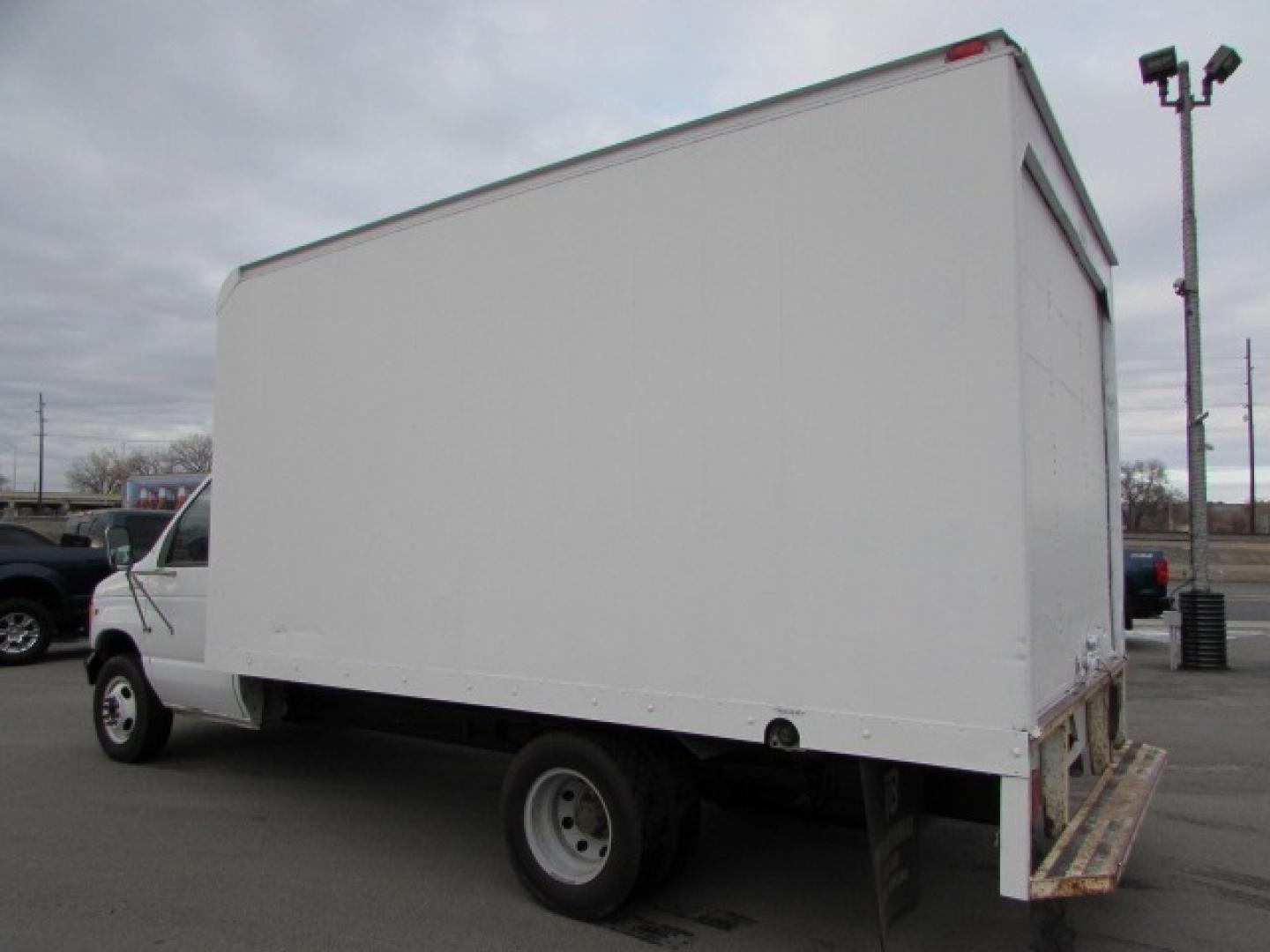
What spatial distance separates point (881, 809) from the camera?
11.4 ft

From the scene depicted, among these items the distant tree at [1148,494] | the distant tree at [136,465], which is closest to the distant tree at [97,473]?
the distant tree at [136,465]

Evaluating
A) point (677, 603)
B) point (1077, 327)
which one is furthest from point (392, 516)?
point (1077, 327)

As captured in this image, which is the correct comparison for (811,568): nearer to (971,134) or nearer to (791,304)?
(791,304)

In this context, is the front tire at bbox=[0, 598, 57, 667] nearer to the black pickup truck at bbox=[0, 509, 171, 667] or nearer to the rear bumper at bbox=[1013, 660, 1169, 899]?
the black pickup truck at bbox=[0, 509, 171, 667]

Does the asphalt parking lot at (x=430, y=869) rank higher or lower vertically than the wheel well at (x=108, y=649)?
lower

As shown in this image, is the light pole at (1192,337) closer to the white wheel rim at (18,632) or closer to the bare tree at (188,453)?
the white wheel rim at (18,632)

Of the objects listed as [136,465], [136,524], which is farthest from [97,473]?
[136,524]

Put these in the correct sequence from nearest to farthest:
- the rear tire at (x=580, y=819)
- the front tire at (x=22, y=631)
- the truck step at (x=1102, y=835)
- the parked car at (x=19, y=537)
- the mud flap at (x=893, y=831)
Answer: the truck step at (x=1102, y=835)
the mud flap at (x=893, y=831)
the rear tire at (x=580, y=819)
the front tire at (x=22, y=631)
the parked car at (x=19, y=537)

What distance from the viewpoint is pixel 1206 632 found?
1095cm

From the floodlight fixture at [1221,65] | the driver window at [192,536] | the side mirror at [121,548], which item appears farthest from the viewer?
the floodlight fixture at [1221,65]

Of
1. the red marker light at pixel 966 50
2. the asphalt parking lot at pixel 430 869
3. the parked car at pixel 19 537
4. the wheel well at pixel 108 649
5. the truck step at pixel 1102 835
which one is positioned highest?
the red marker light at pixel 966 50

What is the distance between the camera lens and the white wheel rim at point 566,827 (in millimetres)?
4219

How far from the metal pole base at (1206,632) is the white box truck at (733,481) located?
6885 mm

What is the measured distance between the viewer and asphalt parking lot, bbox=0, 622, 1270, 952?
4.01m
